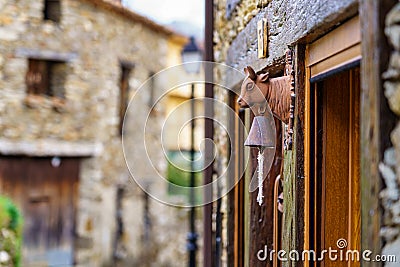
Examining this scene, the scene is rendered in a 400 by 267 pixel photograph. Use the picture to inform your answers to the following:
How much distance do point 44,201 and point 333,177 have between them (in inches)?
322

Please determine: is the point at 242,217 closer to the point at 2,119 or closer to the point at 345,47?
the point at 345,47

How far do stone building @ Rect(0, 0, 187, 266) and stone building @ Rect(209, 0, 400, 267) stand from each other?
5903 millimetres

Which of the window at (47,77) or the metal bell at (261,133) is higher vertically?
the window at (47,77)

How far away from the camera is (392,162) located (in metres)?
1.45

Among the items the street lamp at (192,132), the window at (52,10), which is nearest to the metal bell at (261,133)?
the street lamp at (192,132)

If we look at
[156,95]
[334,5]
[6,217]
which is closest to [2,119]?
[6,217]

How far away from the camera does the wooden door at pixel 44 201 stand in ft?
31.2

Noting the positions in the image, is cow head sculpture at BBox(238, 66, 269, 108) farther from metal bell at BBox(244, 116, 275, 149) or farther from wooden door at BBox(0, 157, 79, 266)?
wooden door at BBox(0, 157, 79, 266)

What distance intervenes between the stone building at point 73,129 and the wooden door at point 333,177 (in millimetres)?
7673

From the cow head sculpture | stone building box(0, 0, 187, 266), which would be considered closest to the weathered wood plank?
the cow head sculpture

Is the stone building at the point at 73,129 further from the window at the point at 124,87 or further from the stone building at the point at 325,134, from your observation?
the stone building at the point at 325,134

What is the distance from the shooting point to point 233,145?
418 cm
